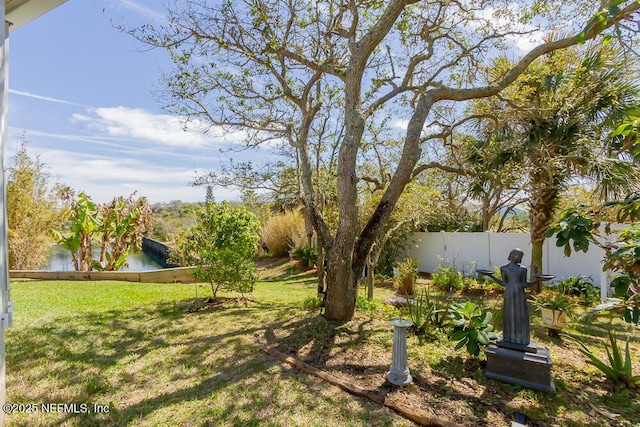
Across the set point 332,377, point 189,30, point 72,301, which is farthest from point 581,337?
point 72,301

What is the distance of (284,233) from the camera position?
1981 cm

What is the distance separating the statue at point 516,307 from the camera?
3.82 meters

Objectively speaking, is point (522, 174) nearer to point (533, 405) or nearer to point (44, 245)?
point (533, 405)

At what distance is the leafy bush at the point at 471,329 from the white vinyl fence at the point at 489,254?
6342 millimetres

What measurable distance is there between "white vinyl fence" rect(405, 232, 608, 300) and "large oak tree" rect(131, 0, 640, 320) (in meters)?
6.47

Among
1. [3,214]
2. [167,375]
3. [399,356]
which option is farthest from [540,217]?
[3,214]

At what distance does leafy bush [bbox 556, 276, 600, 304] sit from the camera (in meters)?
8.47

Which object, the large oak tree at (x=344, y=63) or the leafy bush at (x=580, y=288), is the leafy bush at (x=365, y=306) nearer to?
the large oak tree at (x=344, y=63)

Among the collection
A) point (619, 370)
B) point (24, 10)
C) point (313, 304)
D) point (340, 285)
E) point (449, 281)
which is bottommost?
point (619, 370)

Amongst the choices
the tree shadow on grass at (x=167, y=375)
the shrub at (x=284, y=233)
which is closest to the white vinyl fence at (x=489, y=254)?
the shrub at (x=284, y=233)

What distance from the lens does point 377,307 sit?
6.61 m

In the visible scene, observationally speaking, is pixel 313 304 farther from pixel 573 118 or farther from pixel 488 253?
pixel 488 253

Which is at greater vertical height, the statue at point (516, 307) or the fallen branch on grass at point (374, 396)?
the statue at point (516, 307)

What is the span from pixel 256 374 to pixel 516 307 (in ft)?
10.8
